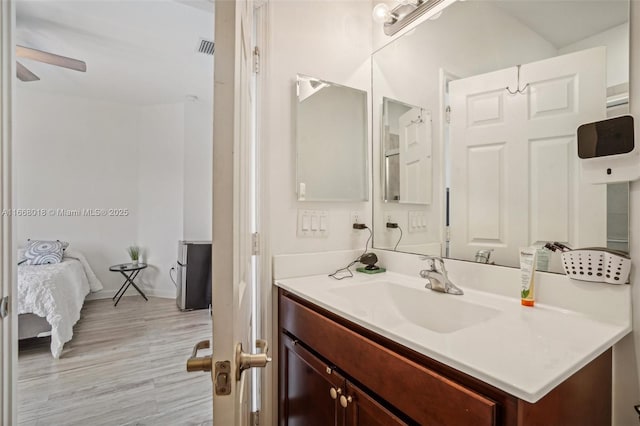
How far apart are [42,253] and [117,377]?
190 centimetres

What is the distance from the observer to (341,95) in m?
1.62

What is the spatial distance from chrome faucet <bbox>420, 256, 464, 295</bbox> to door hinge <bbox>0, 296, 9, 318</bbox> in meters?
1.53

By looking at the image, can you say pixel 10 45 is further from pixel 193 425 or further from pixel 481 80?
pixel 193 425

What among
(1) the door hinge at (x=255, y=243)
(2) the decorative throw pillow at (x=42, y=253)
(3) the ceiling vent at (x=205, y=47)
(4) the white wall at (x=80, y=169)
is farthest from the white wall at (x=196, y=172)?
(1) the door hinge at (x=255, y=243)

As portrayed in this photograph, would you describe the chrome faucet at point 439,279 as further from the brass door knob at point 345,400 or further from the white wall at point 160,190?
the white wall at point 160,190

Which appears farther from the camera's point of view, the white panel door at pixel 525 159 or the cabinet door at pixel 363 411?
the white panel door at pixel 525 159

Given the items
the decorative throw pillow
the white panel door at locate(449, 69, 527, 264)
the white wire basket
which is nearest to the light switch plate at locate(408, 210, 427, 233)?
the white panel door at locate(449, 69, 527, 264)

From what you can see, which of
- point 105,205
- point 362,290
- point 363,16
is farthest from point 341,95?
point 105,205

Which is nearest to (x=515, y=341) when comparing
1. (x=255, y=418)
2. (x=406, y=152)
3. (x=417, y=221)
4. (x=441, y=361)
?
(x=441, y=361)

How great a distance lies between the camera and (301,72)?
1503 millimetres

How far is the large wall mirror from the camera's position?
92 cm

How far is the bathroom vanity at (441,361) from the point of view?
58 centimetres

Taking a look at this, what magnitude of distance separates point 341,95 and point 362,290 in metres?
1.04

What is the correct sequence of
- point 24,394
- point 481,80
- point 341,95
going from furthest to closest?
point 24,394
point 341,95
point 481,80
